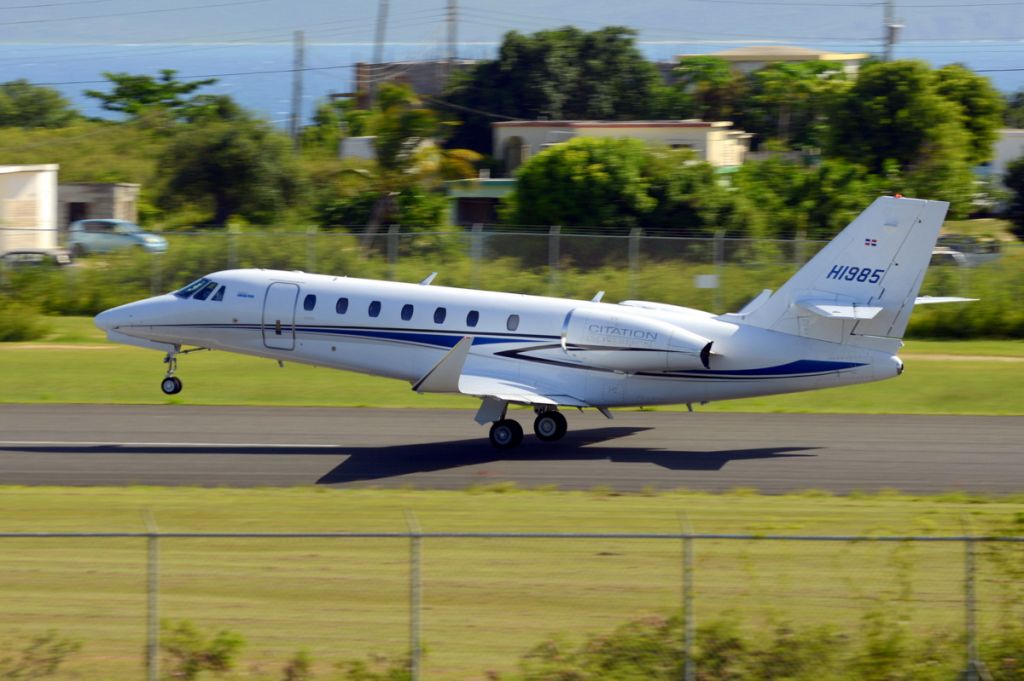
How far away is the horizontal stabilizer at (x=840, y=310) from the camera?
69.5 feet

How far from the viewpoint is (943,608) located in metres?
10.5

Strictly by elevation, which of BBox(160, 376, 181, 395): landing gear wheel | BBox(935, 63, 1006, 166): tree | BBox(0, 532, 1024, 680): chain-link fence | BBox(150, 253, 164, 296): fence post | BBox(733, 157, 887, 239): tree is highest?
BBox(935, 63, 1006, 166): tree

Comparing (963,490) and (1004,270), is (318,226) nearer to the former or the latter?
(1004,270)

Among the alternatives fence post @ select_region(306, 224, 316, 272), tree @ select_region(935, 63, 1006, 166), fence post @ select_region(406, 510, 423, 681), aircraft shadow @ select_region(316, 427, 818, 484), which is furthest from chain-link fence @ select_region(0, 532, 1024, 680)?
tree @ select_region(935, 63, 1006, 166)

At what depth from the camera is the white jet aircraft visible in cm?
2141

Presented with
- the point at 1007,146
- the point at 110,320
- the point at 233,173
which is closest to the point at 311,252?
the point at 110,320

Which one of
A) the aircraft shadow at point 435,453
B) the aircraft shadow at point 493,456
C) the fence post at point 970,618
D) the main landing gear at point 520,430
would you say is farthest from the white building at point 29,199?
the fence post at point 970,618

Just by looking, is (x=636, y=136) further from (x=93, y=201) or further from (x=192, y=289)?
(x=192, y=289)

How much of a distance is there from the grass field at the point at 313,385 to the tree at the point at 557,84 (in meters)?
57.0

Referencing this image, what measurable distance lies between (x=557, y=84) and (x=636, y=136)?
26391 millimetres

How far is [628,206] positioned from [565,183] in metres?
2.70

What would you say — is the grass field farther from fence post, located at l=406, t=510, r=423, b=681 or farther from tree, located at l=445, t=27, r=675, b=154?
tree, located at l=445, t=27, r=675, b=154

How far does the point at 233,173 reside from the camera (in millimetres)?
63781

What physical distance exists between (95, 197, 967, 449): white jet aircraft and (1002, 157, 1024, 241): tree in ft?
164
